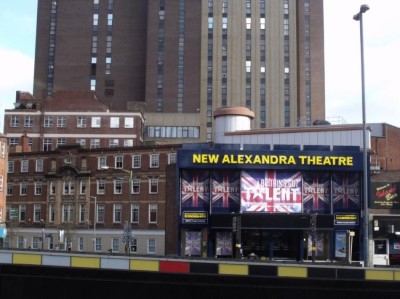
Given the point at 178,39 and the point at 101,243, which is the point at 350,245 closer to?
the point at 101,243

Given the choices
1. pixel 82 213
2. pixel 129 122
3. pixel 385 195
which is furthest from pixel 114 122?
pixel 385 195

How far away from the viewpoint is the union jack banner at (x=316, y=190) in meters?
42.9

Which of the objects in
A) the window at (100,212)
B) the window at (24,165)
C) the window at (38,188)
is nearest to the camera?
the window at (100,212)

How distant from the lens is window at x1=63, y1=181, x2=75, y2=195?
269 feet

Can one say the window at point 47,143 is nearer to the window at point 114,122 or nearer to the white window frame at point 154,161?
the window at point 114,122

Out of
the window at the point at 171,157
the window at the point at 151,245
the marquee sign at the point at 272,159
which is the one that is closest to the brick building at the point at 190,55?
the window at the point at 171,157

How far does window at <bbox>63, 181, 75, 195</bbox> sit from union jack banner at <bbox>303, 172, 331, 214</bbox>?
46203 mm

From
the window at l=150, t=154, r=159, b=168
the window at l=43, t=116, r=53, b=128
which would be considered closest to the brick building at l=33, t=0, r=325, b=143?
the window at l=43, t=116, r=53, b=128

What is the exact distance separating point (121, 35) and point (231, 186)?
97257 millimetres

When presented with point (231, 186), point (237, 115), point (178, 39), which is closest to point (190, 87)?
point (178, 39)

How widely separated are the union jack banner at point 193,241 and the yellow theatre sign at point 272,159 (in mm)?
5283

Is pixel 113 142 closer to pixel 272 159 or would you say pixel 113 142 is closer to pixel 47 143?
pixel 47 143

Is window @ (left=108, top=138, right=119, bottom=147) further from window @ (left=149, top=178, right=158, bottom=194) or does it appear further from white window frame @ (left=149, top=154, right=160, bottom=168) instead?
window @ (left=149, top=178, right=158, bottom=194)

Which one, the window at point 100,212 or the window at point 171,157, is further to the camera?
the window at point 100,212
